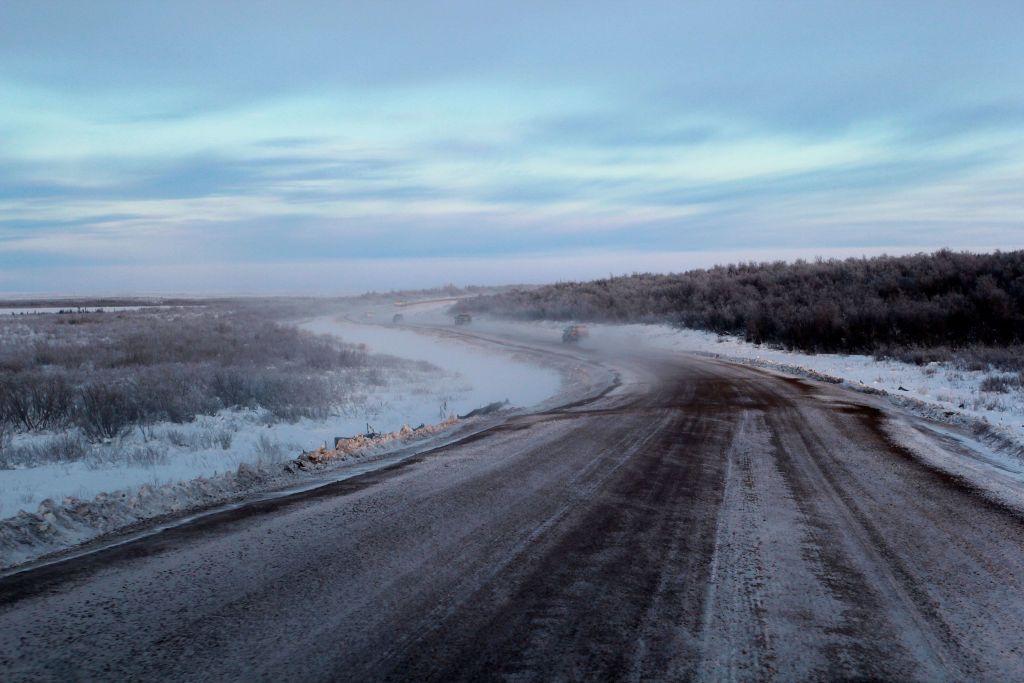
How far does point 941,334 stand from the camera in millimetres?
26797

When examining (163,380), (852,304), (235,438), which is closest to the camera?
(235,438)

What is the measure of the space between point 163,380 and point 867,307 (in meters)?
26.7

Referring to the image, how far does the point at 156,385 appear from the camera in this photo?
55.1ft

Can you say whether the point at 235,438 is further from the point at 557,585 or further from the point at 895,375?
the point at 895,375

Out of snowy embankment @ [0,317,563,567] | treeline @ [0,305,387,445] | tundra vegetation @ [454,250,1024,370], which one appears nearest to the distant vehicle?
tundra vegetation @ [454,250,1024,370]

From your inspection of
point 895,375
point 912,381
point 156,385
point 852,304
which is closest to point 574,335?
point 852,304

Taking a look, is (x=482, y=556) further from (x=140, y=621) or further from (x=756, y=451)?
(x=756, y=451)

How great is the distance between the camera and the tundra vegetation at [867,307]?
84.0 feet

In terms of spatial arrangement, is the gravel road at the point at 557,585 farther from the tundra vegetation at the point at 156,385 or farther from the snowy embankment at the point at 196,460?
the tundra vegetation at the point at 156,385

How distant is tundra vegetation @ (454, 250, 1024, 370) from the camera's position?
84.0 ft

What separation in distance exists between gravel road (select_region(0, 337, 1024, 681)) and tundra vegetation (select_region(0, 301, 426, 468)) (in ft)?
23.7

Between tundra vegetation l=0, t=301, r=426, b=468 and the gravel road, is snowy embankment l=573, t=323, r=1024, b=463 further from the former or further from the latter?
tundra vegetation l=0, t=301, r=426, b=468

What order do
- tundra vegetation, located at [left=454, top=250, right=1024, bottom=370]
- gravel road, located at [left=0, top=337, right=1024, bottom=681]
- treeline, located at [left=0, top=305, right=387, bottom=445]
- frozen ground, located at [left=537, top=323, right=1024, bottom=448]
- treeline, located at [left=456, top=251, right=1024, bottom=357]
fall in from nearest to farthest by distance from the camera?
gravel road, located at [left=0, top=337, right=1024, bottom=681] → frozen ground, located at [left=537, top=323, right=1024, bottom=448] → treeline, located at [left=0, top=305, right=387, bottom=445] → tundra vegetation, located at [left=454, top=250, right=1024, bottom=370] → treeline, located at [left=456, top=251, right=1024, bottom=357]

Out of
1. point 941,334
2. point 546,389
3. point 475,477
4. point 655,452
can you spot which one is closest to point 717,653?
point 475,477
